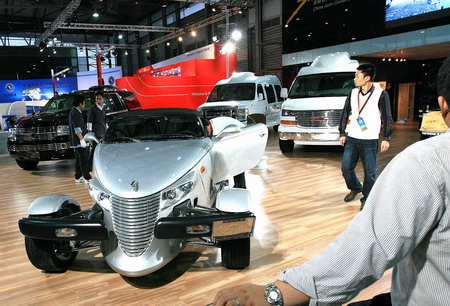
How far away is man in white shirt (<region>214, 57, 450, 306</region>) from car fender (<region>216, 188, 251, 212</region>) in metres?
1.96

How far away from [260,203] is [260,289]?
4314mm

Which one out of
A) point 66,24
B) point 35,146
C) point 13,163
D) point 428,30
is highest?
point 66,24

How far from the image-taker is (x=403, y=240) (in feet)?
2.79

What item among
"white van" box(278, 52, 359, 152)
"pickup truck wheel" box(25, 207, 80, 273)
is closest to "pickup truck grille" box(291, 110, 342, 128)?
"white van" box(278, 52, 359, 152)

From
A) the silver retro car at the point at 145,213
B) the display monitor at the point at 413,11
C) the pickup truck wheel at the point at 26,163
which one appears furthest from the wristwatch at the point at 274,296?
the display monitor at the point at 413,11

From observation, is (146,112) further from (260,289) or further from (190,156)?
(260,289)

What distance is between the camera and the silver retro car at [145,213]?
278 centimetres

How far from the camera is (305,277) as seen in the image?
0.95m

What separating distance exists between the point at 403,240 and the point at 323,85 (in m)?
8.54

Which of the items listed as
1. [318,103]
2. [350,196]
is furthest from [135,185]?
[318,103]

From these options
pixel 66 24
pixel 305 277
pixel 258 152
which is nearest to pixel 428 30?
pixel 258 152

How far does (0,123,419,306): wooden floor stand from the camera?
291 centimetres

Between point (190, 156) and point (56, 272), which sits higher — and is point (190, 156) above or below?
above

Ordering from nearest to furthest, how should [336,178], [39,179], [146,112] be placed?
[146,112]
[336,178]
[39,179]
